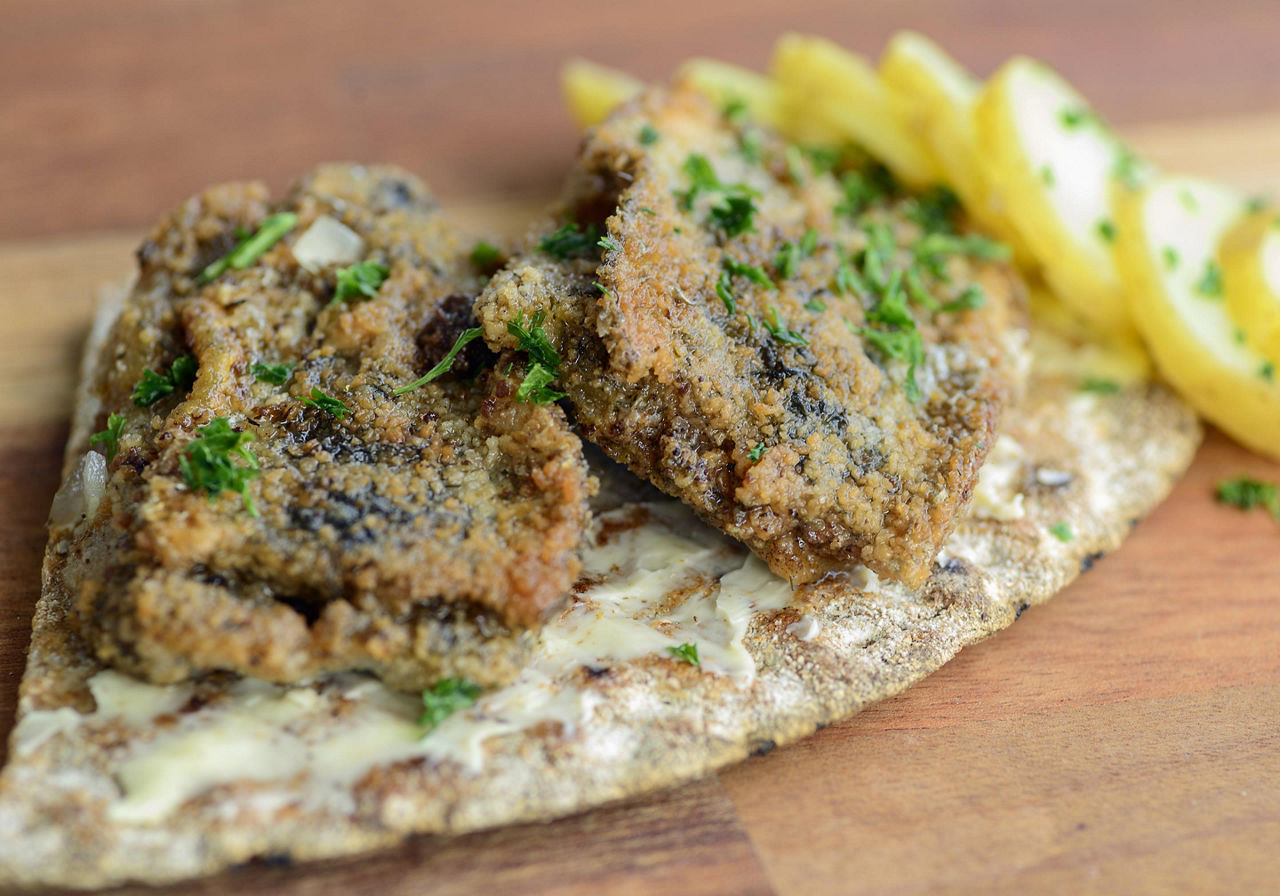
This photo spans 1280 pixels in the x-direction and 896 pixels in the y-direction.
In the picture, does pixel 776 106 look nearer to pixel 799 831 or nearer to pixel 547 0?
pixel 547 0

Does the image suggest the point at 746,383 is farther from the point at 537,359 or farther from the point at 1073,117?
the point at 1073,117

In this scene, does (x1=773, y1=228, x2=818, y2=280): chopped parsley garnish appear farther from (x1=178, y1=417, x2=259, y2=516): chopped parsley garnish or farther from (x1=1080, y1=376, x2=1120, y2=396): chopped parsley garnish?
(x1=178, y1=417, x2=259, y2=516): chopped parsley garnish

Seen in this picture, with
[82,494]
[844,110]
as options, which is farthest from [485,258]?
[844,110]

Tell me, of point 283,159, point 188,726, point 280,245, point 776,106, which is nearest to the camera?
point 188,726

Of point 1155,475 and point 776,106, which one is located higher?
point 776,106

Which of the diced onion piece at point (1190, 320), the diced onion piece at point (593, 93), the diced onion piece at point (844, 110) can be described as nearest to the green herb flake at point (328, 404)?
the diced onion piece at point (593, 93)

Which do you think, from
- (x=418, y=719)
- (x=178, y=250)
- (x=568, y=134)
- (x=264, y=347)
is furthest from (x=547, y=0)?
(x=418, y=719)

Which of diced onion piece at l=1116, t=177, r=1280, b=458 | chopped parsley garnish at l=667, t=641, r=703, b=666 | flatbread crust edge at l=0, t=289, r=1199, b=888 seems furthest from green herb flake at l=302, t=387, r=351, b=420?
diced onion piece at l=1116, t=177, r=1280, b=458
